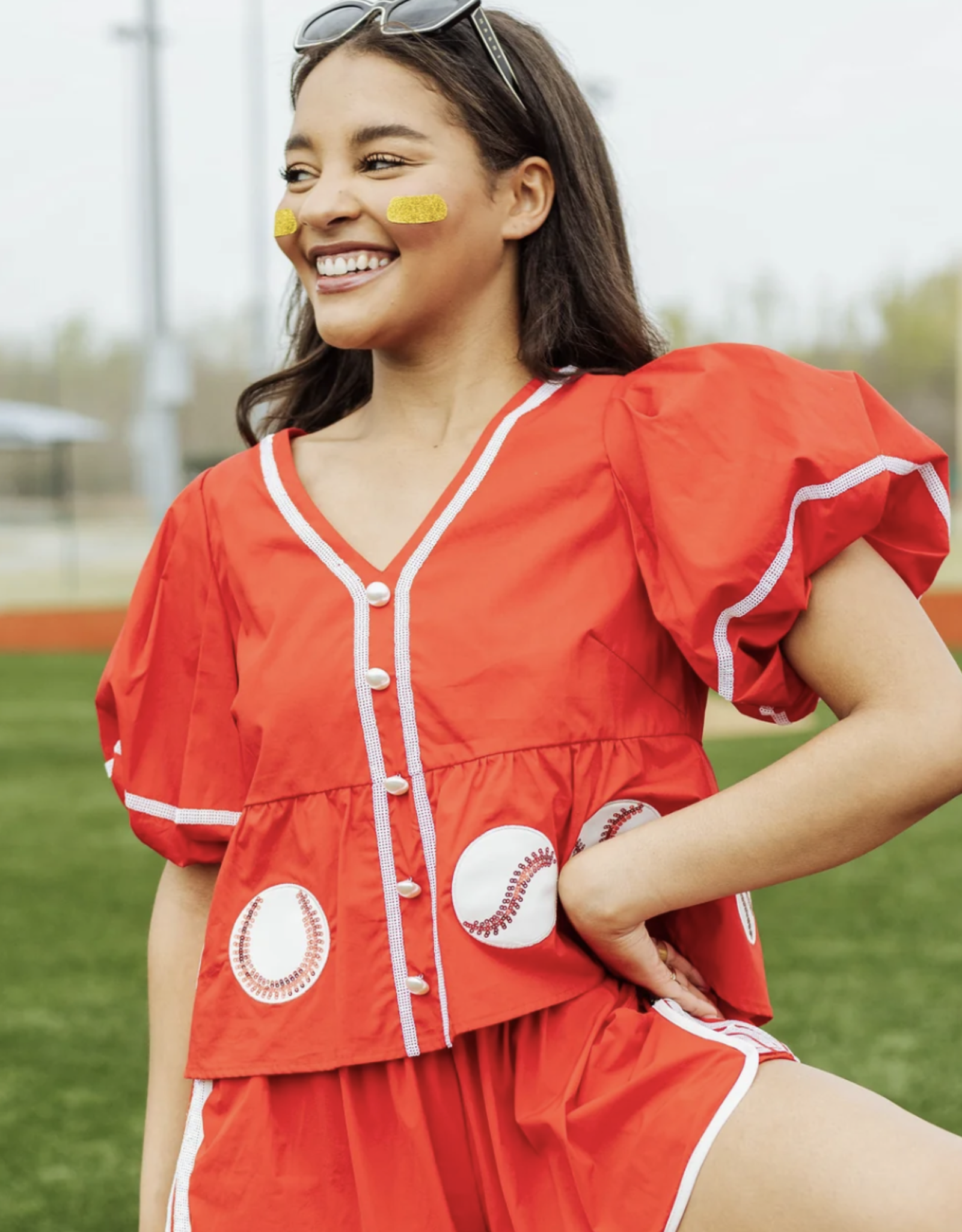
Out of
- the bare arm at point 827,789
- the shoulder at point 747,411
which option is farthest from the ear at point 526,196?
the bare arm at point 827,789

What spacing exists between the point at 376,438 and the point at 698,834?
20.9 inches

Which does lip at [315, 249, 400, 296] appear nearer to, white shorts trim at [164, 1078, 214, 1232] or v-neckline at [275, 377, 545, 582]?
v-neckline at [275, 377, 545, 582]

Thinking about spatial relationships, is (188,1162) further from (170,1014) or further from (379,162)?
(379,162)

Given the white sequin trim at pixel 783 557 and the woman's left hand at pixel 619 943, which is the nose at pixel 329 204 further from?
the woman's left hand at pixel 619 943

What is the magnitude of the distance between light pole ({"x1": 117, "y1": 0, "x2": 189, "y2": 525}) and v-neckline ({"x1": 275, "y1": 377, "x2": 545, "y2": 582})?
13468 millimetres

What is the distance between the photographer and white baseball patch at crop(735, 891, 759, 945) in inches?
59.2

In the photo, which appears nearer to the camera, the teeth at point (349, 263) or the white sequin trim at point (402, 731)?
the white sequin trim at point (402, 731)

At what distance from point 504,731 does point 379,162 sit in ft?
1.77

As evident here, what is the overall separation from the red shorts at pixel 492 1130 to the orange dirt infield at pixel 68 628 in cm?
1269

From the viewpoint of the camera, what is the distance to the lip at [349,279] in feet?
5.09

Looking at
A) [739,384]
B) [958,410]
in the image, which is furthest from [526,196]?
[958,410]

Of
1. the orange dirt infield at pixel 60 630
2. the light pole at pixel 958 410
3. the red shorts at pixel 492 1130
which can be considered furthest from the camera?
the light pole at pixel 958 410

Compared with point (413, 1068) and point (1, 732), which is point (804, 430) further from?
point (1, 732)

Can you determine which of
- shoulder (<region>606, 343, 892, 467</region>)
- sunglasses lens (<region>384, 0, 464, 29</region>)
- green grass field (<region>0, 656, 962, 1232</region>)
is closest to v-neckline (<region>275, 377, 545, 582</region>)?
shoulder (<region>606, 343, 892, 467</region>)
